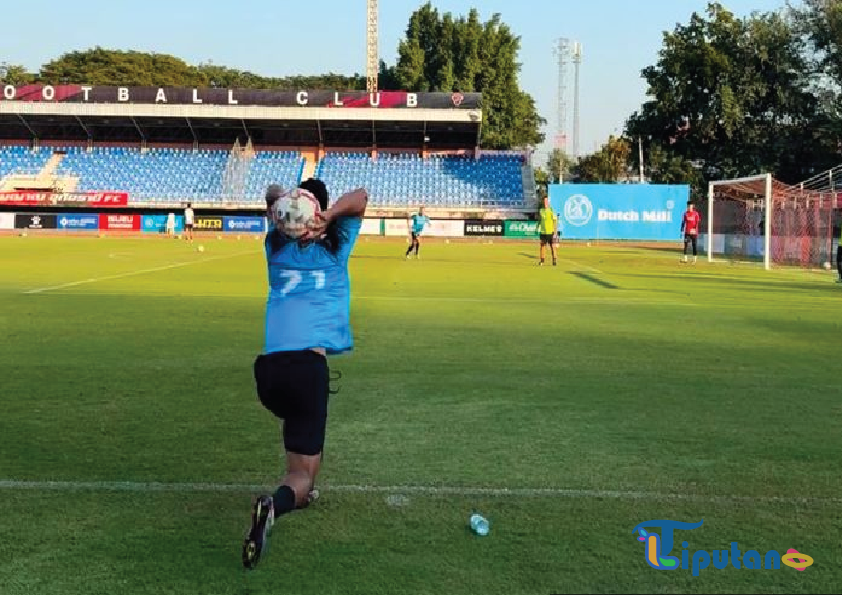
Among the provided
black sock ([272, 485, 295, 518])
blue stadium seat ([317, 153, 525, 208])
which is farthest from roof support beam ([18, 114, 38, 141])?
black sock ([272, 485, 295, 518])

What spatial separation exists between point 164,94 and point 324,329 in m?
58.0

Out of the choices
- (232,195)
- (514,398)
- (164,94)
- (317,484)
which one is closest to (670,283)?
(514,398)

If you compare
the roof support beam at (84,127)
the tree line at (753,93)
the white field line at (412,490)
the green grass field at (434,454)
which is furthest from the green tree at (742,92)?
the white field line at (412,490)

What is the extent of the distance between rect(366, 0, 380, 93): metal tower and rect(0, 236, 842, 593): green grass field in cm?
6848

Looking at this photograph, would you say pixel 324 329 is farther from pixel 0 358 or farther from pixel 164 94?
pixel 164 94

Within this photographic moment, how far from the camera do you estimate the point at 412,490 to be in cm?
512

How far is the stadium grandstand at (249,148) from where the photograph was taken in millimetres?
58375

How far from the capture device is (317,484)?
5.24 m

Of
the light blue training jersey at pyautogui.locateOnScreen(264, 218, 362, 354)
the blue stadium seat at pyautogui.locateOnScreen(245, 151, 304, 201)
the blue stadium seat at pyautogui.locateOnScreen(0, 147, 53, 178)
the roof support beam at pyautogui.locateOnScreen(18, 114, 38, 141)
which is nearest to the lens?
the light blue training jersey at pyautogui.locateOnScreen(264, 218, 362, 354)

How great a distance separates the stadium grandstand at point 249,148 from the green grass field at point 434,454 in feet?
150

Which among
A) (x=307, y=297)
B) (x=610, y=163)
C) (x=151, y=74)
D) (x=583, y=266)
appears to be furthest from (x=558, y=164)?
(x=307, y=297)

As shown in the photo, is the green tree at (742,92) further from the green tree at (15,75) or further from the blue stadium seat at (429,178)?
the green tree at (15,75)

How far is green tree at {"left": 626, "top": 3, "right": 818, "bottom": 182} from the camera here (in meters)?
54.2

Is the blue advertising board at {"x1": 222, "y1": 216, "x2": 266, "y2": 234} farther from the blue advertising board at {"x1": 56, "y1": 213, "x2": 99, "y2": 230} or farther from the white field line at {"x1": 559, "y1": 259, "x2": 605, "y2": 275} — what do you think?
the white field line at {"x1": 559, "y1": 259, "x2": 605, "y2": 275}
